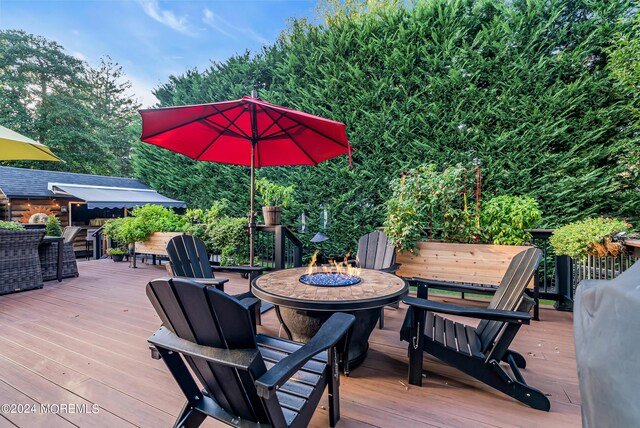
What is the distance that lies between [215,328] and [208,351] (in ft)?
0.33

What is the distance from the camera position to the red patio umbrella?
2.92 meters

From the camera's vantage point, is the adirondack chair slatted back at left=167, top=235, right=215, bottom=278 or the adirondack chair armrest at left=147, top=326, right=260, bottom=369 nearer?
the adirondack chair armrest at left=147, top=326, right=260, bottom=369

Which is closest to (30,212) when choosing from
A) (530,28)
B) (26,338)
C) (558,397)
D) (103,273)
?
(103,273)

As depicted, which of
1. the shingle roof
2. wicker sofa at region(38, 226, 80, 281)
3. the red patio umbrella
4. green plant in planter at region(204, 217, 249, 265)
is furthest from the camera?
the shingle roof

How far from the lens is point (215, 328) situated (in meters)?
1.10

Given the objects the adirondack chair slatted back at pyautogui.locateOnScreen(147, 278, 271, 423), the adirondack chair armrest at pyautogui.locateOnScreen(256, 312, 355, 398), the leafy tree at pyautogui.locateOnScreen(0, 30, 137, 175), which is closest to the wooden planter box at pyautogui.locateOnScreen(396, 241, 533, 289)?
the adirondack chair armrest at pyautogui.locateOnScreen(256, 312, 355, 398)

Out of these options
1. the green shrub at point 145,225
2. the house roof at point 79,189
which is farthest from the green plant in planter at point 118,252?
the house roof at point 79,189

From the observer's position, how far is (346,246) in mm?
5785

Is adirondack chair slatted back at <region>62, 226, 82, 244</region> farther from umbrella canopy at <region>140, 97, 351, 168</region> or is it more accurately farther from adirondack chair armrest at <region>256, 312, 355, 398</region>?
adirondack chair armrest at <region>256, 312, 355, 398</region>

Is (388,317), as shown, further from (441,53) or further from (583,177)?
(441,53)

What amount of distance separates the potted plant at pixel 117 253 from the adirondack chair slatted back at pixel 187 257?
531 cm

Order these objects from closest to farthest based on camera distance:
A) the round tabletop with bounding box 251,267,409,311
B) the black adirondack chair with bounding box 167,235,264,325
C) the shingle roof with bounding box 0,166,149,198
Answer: the round tabletop with bounding box 251,267,409,311, the black adirondack chair with bounding box 167,235,264,325, the shingle roof with bounding box 0,166,149,198

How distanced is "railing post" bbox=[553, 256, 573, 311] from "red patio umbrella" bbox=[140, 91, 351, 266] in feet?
10.4

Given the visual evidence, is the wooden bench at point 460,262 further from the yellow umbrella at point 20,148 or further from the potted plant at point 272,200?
the yellow umbrella at point 20,148
